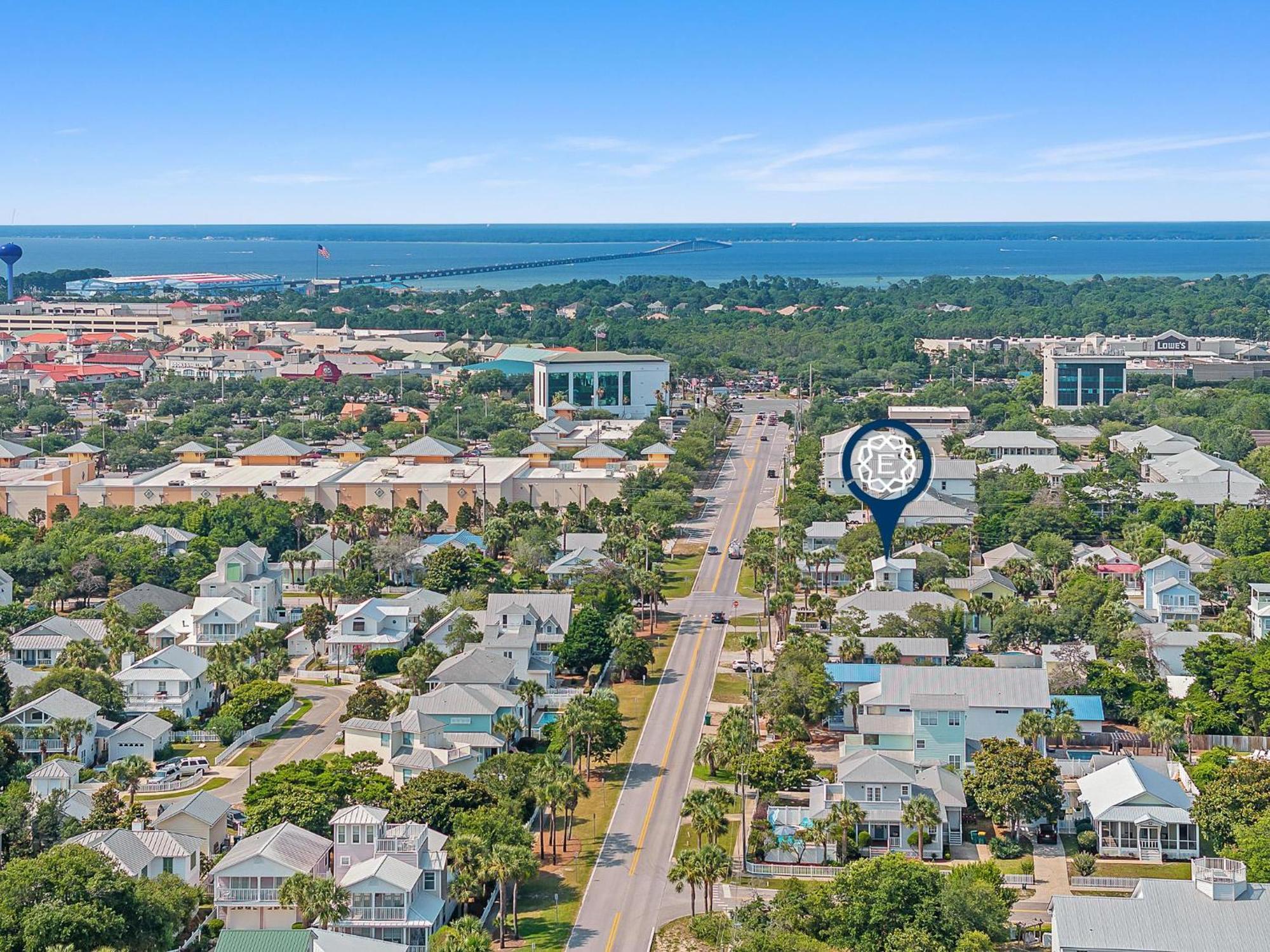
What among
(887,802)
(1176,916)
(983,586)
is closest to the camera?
(1176,916)

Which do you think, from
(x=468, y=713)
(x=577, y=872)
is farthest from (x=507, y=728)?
(x=577, y=872)

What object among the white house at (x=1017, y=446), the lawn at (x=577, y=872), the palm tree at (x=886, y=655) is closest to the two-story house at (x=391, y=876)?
the lawn at (x=577, y=872)

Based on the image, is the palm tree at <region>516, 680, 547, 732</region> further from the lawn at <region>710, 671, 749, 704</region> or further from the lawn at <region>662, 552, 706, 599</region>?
the lawn at <region>662, 552, 706, 599</region>

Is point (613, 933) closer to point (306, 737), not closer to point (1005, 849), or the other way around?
point (1005, 849)

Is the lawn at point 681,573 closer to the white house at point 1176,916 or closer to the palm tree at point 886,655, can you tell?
the palm tree at point 886,655

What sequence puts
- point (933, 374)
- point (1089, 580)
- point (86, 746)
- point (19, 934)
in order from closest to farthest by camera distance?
point (19, 934)
point (86, 746)
point (1089, 580)
point (933, 374)

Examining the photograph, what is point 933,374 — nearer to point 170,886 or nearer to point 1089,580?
point 1089,580

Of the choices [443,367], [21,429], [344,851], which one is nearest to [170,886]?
[344,851]
